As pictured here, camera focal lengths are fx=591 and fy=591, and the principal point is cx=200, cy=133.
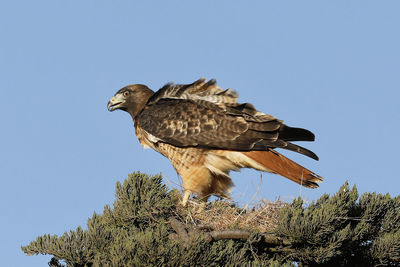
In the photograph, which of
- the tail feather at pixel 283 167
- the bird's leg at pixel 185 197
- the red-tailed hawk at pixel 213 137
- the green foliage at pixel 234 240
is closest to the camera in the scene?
the green foliage at pixel 234 240

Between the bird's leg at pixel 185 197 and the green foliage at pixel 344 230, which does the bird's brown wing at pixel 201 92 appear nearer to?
the bird's leg at pixel 185 197

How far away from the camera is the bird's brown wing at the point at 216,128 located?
6.75 m

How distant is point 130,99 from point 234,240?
3995 mm

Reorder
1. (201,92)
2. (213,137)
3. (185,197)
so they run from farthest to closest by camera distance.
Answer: (201,92) < (213,137) < (185,197)

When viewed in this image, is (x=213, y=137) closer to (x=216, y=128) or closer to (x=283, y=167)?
(x=216, y=128)

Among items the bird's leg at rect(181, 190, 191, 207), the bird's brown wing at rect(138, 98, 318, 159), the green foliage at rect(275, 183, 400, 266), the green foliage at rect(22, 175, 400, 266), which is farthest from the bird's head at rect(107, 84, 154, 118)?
the green foliage at rect(275, 183, 400, 266)

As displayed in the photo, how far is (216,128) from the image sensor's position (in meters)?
6.98

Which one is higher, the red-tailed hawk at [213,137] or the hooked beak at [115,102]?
the hooked beak at [115,102]

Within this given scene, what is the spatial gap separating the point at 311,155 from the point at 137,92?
2780 mm

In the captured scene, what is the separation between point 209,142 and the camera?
6.96 metres

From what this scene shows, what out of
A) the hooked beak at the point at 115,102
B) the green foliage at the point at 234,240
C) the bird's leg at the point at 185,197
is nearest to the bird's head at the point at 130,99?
→ the hooked beak at the point at 115,102

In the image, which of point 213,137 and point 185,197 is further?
point 213,137

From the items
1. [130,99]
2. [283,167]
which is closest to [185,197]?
[283,167]

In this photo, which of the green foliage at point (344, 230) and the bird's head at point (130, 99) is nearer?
the green foliage at point (344, 230)
